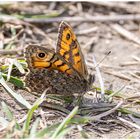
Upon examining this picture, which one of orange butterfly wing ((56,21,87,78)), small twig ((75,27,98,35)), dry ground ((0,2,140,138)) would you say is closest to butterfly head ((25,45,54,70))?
orange butterfly wing ((56,21,87,78))

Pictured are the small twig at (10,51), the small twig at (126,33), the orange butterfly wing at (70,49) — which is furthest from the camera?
the small twig at (126,33)

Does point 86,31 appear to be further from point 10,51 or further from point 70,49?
point 70,49

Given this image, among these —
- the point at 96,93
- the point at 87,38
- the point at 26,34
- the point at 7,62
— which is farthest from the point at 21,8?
the point at 96,93

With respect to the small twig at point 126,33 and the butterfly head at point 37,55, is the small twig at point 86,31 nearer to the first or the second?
the small twig at point 126,33

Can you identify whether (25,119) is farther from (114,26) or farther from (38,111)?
(114,26)

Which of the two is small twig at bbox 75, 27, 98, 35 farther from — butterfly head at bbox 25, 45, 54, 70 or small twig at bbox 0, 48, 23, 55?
butterfly head at bbox 25, 45, 54, 70

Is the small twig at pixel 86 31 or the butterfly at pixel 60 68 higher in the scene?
the small twig at pixel 86 31

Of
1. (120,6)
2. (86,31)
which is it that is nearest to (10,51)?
(86,31)

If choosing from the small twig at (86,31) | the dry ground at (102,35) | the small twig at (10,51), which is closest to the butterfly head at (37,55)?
the dry ground at (102,35)

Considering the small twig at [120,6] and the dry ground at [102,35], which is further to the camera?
the small twig at [120,6]
